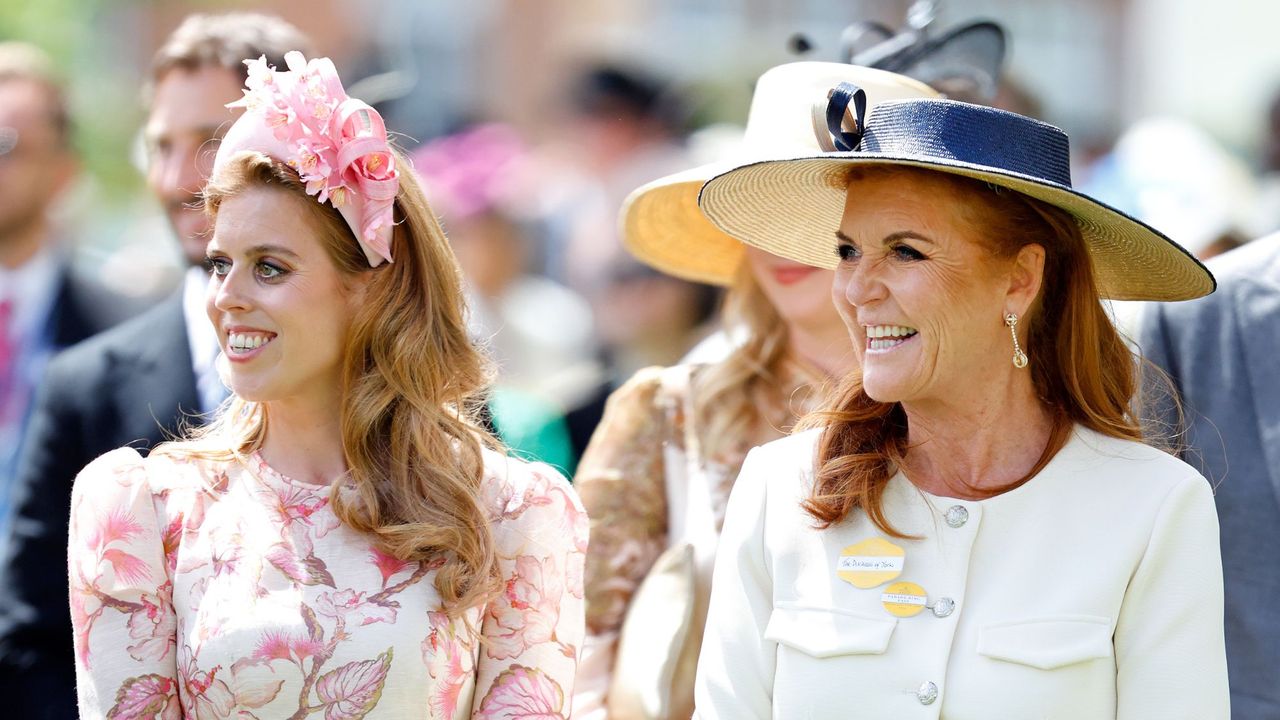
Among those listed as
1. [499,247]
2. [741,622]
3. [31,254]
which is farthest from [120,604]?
[499,247]

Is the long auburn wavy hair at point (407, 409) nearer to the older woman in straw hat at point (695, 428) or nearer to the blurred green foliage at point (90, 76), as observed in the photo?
the older woman in straw hat at point (695, 428)

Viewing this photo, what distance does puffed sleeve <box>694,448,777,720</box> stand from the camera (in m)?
2.94

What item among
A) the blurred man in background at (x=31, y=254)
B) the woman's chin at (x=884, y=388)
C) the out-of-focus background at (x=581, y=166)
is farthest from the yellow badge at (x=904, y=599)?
the blurred man in background at (x=31, y=254)

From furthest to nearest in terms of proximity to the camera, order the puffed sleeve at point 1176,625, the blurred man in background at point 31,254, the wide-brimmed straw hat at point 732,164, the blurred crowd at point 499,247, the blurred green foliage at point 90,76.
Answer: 1. the blurred green foliage at point 90,76
2. the blurred man in background at point 31,254
3. the blurred crowd at point 499,247
4. the wide-brimmed straw hat at point 732,164
5. the puffed sleeve at point 1176,625

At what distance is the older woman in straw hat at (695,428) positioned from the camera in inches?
154

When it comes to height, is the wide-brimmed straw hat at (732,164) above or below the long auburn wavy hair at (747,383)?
above

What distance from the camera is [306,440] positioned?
327 cm

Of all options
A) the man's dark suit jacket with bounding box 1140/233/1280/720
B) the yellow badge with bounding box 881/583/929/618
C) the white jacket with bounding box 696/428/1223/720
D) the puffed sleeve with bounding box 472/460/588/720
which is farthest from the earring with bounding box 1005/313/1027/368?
the puffed sleeve with bounding box 472/460/588/720

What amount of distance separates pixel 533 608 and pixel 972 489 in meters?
0.88

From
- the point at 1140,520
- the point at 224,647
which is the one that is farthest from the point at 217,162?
the point at 1140,520

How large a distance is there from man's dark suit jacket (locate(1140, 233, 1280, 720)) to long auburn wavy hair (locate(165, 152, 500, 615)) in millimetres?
1616

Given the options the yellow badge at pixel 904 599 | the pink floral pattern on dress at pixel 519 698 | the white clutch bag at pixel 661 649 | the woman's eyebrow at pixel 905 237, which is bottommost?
the white clutch bag at pixel 661 649

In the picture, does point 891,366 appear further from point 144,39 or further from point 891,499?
point 144,39

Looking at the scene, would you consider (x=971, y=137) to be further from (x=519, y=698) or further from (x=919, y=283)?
(x=519, y=698)
